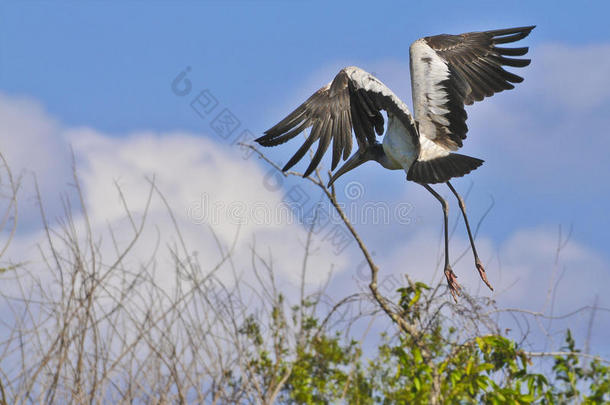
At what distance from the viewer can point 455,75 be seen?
656 centimetres

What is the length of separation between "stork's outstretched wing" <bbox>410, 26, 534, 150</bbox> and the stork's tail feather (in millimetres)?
510

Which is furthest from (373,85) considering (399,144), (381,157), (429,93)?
(381,157)

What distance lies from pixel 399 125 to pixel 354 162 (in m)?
0.90

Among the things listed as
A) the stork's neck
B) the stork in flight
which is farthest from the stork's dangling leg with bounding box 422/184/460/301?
the stork's neck

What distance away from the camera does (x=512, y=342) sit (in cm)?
654

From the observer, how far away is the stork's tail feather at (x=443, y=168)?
5400 millimetres

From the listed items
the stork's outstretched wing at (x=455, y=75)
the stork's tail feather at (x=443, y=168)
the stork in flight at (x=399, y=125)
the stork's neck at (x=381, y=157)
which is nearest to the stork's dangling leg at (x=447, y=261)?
the stork in flight at (x=399, y=125)

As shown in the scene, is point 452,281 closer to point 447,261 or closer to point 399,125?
point 447,261

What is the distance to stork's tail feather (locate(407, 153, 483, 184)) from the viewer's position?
5.40 meters

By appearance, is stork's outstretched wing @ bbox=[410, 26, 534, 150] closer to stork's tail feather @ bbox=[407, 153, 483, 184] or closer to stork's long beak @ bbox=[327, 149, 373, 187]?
stork's tail feather @ bbox=[407, 153, 483, 184]

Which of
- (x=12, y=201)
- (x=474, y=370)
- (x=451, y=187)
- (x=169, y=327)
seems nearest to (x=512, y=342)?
(x=474, y=370)

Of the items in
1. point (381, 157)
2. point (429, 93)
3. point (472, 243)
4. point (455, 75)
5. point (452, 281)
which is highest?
point (455, 75)

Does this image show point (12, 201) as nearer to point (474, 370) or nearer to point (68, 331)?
point (68, 331)

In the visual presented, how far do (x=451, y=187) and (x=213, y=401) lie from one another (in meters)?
2.87
